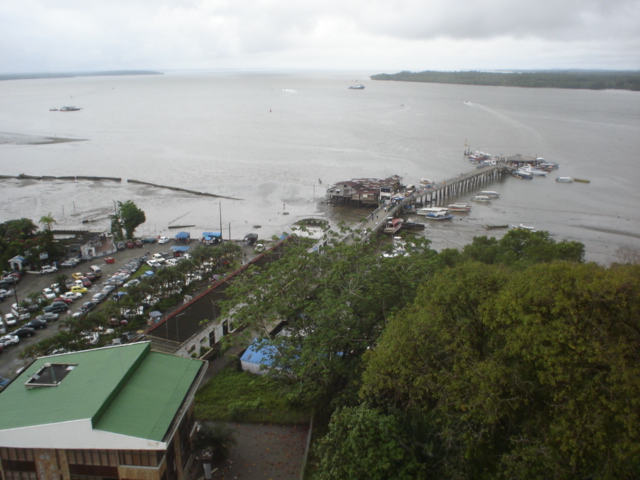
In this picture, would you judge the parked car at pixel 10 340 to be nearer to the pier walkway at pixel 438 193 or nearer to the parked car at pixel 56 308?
the parked car at pixel 56 308

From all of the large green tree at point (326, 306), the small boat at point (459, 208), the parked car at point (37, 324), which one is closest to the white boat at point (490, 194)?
the small boat at point (459, 208)

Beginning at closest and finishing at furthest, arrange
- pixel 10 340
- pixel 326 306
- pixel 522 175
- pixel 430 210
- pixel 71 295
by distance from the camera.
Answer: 1. pixel 326 306
2. pixel 10 340
3. pixel 71 295
4. pixel 430 210
5. pixel 522 175

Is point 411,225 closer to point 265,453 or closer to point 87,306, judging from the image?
point 87,306

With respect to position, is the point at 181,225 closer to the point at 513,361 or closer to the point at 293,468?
the point at 293,468

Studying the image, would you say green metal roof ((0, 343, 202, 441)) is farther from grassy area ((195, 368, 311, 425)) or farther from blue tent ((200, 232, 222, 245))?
blue tent ((200, 232, 222, 245))

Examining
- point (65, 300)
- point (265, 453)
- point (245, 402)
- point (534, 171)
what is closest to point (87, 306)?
point (65, 300)
